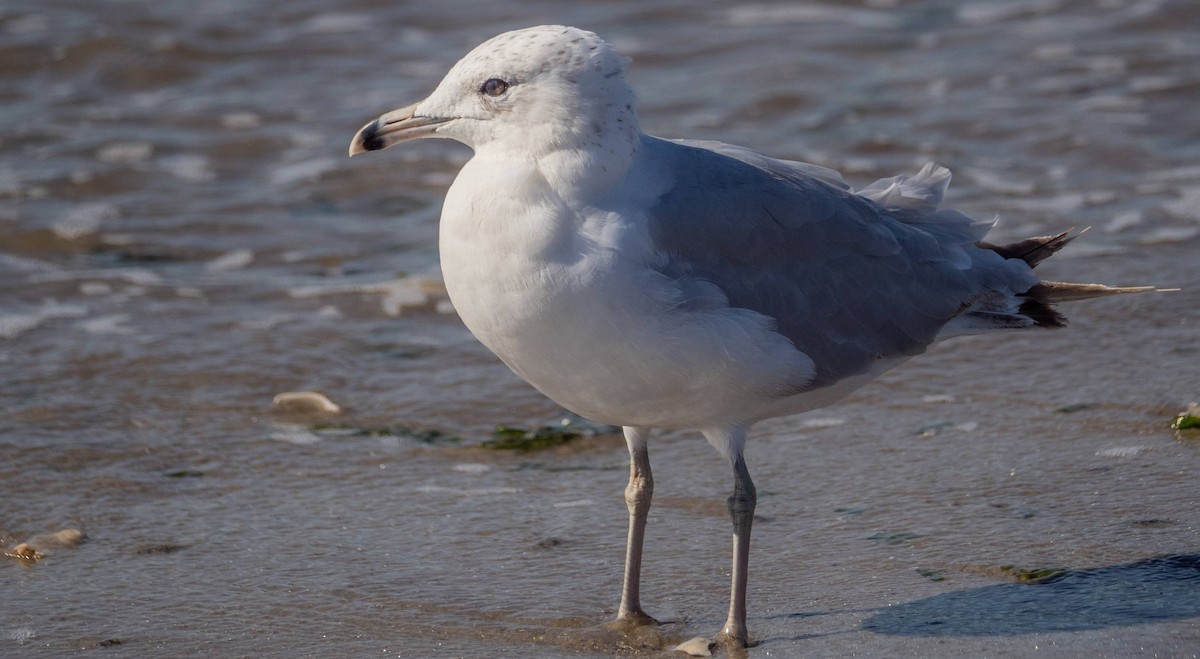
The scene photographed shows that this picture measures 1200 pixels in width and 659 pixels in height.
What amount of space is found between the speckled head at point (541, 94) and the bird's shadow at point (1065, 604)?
Result: 163 centimetres

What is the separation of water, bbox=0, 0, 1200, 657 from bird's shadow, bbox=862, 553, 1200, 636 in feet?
0.04

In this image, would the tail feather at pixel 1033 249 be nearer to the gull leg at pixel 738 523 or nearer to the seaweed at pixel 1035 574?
the seaweed at pixel 1035 574

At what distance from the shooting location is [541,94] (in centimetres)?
405

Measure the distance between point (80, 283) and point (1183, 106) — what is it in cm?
720

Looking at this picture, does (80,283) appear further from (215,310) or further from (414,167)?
(414,167)

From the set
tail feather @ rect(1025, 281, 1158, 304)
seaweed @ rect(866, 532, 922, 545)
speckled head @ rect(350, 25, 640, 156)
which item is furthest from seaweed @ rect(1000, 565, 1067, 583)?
speckled head @ rect(350, 25, 640, 156)

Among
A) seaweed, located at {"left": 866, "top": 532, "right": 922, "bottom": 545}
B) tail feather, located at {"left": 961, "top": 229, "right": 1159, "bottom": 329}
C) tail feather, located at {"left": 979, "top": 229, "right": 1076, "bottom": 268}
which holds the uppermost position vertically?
tail feather, located at {"left": 979, "top": 229, "right": 1076, "bottom": 268}

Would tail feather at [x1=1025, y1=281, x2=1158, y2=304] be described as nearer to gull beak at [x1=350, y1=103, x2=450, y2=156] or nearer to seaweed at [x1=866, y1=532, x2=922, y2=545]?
seaweed at [x1=866, y1=532, x2=922, y2=545]

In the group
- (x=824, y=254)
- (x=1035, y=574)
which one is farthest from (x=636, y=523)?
(x=1035, y=574)

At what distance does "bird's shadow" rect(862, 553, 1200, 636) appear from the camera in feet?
13.4

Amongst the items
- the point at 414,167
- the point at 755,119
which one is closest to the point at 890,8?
the point at 755,119

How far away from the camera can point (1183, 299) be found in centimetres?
670

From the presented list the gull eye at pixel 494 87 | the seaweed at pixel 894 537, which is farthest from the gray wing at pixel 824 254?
the seaweed at pixel 894 537

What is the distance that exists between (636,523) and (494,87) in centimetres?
143
